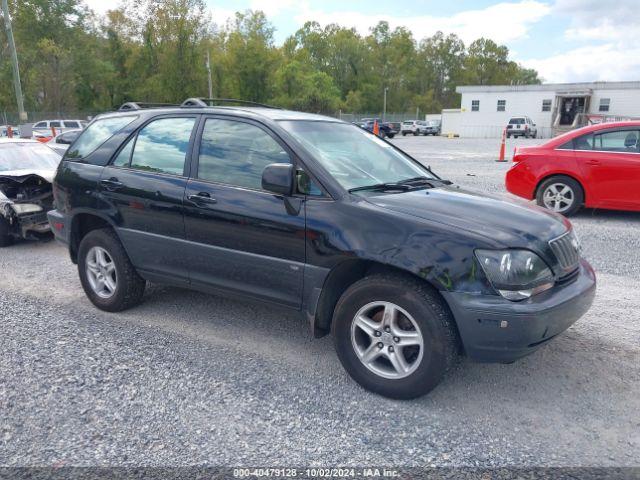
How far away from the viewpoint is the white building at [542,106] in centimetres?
4316

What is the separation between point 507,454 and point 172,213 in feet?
9.21

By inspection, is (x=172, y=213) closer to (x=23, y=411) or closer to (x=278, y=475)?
(x=23, y=411)

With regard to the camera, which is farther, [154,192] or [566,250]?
[154,192]

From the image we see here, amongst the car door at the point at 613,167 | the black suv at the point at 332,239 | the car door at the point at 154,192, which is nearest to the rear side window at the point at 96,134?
the black suv at the point at 332,239

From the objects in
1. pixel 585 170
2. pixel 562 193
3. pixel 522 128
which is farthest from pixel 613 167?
pixel 522 128

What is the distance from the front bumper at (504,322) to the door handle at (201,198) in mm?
1829

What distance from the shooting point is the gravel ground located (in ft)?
8.97

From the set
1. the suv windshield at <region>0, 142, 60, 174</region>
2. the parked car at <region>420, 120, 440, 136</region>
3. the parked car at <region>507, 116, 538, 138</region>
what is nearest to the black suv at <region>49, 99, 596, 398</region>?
the suv windshield at <region>0, 142, 60, 174</region>

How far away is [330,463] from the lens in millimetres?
2646

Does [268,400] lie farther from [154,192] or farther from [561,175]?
[561,175]

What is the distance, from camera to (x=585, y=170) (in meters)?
8.08

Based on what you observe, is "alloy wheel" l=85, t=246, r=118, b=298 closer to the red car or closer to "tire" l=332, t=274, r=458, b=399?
"tire" l=332, t=274, r=458, b=399

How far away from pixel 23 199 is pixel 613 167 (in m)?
8.53

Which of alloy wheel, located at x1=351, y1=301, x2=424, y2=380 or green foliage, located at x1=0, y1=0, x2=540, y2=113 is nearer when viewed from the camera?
alloy wheel, located at x1=351, y1=301, x2=424, y2=380
